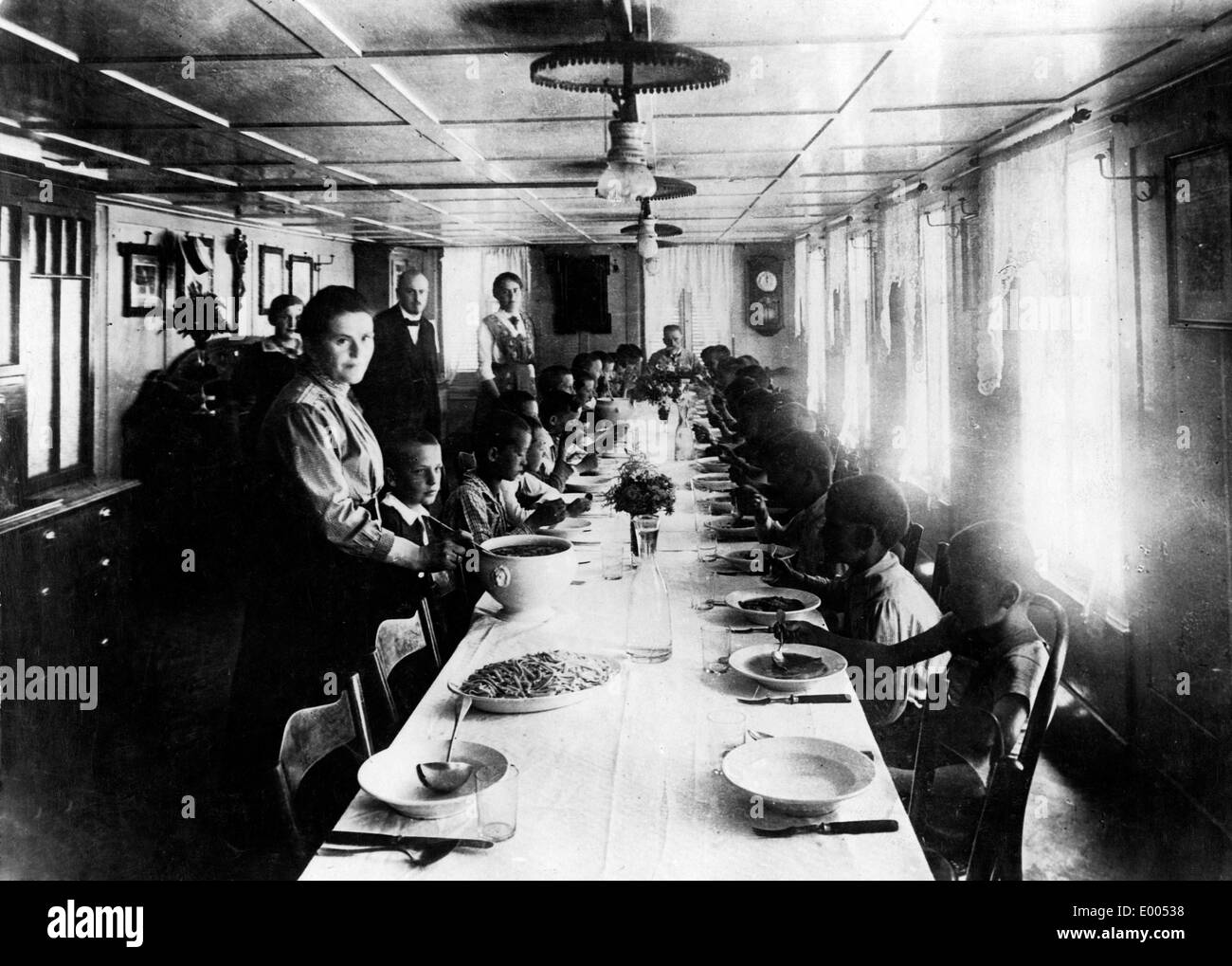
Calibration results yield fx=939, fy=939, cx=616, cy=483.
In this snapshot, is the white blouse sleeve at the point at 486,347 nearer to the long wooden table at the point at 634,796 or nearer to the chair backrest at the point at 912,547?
the chair backrest at the point at 912,547

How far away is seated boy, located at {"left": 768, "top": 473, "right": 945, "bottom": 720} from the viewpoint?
111 inches

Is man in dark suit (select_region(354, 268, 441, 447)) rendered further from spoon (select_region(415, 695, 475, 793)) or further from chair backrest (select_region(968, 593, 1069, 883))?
chair backrest (select_region(968, 593, 1069, 883))

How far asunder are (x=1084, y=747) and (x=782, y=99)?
286cm

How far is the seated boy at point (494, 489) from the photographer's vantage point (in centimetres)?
379

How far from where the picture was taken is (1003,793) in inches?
68.0

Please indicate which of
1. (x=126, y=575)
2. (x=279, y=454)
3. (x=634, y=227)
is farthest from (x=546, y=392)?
(x=279, y=454)

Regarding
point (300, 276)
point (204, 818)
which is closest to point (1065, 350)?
point (204, 818)

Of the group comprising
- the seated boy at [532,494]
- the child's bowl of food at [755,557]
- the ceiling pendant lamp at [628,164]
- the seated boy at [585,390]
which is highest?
the ceiling pendant lamp at [628,164]

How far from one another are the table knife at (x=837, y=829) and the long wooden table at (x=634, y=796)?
0.01 meters

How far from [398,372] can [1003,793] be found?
6.54m

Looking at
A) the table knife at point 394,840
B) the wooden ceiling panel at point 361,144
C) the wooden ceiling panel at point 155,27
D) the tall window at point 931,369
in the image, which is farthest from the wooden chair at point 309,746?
the tall window at point 931,369

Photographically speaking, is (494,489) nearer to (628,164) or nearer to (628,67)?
(628,164)

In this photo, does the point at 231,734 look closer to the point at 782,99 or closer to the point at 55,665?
the point at 55,665

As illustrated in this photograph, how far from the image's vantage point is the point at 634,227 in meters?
6.33
